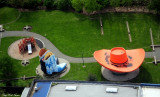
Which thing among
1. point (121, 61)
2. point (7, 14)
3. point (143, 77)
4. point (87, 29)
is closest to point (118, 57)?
point (121, 61)

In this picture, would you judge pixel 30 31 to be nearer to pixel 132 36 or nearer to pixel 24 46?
pixel 24 46

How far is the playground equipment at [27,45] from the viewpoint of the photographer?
317 feet

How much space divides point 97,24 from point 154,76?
2899 cm

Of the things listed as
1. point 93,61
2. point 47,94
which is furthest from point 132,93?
point 93,61

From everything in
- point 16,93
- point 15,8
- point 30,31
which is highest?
point 15,8

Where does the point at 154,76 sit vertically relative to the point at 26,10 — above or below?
below

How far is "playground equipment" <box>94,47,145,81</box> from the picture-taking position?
8112cm

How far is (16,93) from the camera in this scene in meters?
83.8

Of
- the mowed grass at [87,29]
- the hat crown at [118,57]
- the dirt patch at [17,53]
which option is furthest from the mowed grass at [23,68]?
the hat crown at [118,57]

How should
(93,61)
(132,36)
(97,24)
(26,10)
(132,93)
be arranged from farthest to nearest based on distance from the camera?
(26,10) → (97,24) → (132,36) → (93,61) → (132,93)

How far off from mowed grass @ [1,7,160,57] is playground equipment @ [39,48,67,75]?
8213 mm

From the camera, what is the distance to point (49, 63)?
278 ft

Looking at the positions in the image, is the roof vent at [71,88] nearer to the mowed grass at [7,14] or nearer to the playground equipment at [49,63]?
the playground equipment at [49,63]

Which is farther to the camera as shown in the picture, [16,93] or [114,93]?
[16,93]
